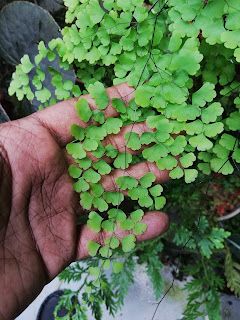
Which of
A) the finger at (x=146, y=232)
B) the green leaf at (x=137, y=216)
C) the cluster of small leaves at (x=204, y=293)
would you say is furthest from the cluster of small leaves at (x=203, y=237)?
the green leaf at (x=137, y=216)

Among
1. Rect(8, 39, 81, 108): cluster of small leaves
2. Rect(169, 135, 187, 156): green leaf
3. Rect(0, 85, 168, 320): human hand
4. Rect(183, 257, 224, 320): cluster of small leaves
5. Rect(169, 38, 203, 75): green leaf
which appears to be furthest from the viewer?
Rect(183, 257, 224, 320): cluster of small leaves

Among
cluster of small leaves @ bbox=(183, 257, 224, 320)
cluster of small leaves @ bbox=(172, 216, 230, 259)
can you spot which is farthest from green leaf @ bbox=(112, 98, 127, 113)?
cluster of small leaves @ bbox=(183, 257, 224, 320)

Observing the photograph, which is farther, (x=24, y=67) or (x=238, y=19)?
(x=24, y=67)

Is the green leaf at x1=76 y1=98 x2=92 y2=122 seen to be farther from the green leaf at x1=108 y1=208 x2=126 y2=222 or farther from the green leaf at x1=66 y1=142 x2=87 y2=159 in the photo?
the green leaf at x1=108 y1=208 x2=126 y2=222

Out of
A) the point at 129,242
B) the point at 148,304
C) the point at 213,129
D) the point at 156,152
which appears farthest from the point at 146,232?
the point at 148,304

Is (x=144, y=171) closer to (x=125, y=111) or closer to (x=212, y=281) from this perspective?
(x=125, y=111)

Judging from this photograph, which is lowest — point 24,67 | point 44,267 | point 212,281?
point 212,281

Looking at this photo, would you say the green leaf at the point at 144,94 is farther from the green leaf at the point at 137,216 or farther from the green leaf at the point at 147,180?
the green leaf at the point at 137,216

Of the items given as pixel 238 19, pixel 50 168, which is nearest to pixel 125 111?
pixel 50 168
